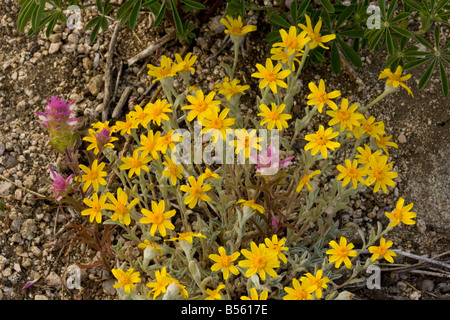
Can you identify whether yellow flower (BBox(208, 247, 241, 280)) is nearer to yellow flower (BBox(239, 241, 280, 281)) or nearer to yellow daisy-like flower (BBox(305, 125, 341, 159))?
yellow flower (BBox(239, 241, 280, 281))

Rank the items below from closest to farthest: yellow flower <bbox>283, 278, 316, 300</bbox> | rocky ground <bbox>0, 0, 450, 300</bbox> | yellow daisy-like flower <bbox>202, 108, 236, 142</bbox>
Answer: yellow flower <bbox>283, 278, 316, 300</bbox> → yellow daisy-like flower <bbox>202, 108, 236, 142</bbox> → rocky ground <bbox>0, 0, 450, 300</bbox>

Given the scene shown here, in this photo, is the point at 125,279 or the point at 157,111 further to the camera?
the point at 157,111

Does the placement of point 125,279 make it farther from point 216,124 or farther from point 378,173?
point 378,173

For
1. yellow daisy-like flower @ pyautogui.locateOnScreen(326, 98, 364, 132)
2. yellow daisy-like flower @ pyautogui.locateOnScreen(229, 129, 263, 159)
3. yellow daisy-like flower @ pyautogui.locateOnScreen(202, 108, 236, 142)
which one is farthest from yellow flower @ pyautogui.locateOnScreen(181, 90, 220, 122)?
yellow daisy-like flower @ pyautogui.locateOnScreen(326, 98, 364, 132)

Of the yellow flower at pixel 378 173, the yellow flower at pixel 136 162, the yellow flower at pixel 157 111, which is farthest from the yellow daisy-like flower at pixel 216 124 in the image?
the yellow flower at pixel 378 173

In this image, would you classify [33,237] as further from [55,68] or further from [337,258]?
[337,258]

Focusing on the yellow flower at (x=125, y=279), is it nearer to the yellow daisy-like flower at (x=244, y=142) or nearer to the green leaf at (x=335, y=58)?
the yellow daisy-like flower at (x=244, y=142)

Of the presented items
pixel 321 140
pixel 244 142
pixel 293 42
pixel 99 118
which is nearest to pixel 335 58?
pixel 293 42
